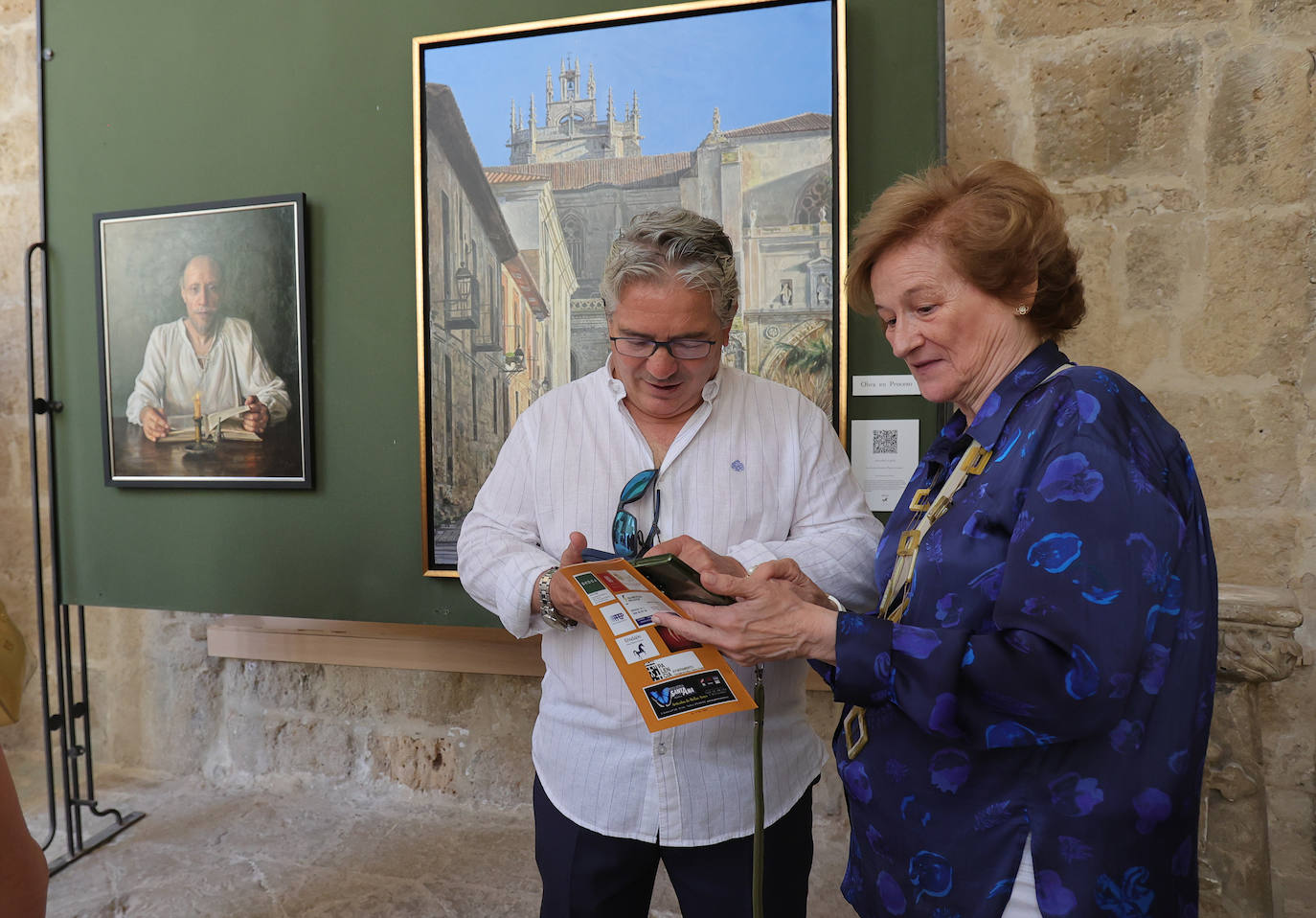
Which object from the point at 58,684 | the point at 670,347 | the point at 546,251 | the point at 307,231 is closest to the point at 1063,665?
the point at 670,347

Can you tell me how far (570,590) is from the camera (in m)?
1.45

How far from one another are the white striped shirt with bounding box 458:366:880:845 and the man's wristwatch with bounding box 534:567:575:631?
20mm

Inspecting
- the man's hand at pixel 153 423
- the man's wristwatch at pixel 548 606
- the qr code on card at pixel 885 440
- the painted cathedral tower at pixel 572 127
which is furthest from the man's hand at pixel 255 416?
the qr code on card at pixel 885 440

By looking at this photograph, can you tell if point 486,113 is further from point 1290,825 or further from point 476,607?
point 1290,825

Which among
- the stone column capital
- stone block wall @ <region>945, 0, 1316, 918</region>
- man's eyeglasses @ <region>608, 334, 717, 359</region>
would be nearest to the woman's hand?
man's eyeglasses @ <region>608, 334, 717, 359</region>

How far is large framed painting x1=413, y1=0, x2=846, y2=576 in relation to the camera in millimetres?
2467

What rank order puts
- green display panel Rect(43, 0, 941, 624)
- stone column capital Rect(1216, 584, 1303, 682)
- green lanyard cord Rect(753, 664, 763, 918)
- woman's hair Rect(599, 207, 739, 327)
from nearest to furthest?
green lanyard cord Rect(753, 664, 763, 918) → woman's hair Rect(599, 207, 739, 327) → stone column capital Rect(1216, 584, 1303, 682) → green display panel Rect(43, 0, 941, 624)

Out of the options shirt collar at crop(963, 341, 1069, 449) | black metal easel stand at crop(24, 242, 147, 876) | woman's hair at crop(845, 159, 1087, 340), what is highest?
woman's hair at crop(845, 159, 1087, 340)

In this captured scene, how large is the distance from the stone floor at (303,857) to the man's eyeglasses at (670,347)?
2.08 m

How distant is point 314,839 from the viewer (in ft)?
10.5

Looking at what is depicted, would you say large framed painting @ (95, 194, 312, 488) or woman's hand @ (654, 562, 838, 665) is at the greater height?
large framed painting @ (95, 194, 312, 488)

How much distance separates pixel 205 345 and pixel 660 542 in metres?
2.18

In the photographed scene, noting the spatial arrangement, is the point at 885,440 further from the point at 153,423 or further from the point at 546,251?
the point at 153,423

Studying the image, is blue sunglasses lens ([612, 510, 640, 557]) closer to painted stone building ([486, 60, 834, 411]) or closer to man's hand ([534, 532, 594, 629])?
man's hand ([534, 532, 594, 629])
